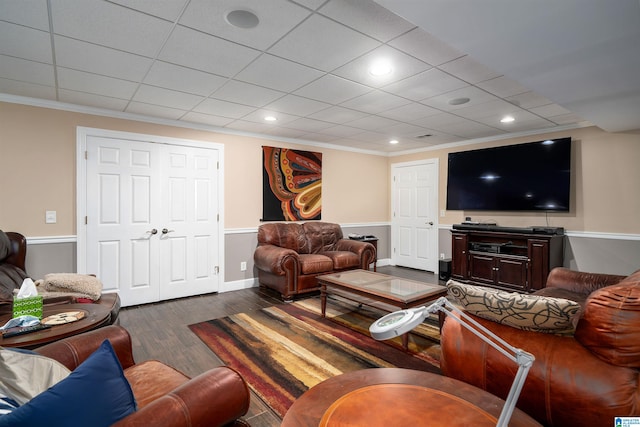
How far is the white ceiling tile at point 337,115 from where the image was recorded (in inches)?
150

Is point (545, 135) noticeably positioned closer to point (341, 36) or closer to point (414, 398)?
point (341, 36)

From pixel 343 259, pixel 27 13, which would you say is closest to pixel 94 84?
pixel 27 13

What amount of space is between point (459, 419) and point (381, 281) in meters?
2.45

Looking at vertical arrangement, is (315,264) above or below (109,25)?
below

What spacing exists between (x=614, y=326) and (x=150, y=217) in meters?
4.45

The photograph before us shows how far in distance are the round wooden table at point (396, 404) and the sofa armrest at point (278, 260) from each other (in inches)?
113

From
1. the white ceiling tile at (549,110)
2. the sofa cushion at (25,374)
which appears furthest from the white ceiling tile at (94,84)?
the white ceiling tile at (549,110)

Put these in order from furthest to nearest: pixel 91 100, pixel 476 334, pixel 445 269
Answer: pixel 445 269 < pixel 91 100 < pixel 476 334

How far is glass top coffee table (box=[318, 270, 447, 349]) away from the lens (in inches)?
111

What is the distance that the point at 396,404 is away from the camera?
109cm

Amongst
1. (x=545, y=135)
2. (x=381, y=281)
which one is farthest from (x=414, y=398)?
(x=545, y=135)

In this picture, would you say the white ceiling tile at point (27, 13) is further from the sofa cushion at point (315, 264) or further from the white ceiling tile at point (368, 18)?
the sofa cushion at point (315, 264)

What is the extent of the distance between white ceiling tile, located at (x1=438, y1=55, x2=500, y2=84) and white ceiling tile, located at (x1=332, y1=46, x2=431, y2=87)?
190 mm

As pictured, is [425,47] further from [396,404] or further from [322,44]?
[396,404]
